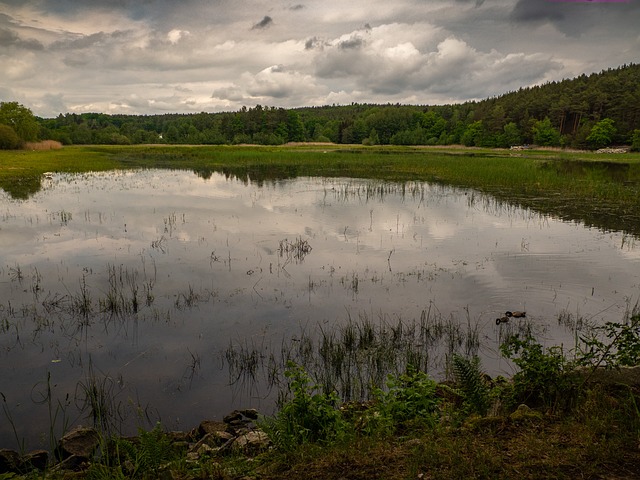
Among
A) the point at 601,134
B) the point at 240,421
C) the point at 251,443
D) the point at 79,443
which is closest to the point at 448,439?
the point at 251,443

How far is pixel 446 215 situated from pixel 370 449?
1860 centimetres

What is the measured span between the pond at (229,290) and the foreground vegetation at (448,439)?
1606mm

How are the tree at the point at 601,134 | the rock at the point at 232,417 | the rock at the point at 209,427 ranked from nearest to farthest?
1. the rock at the point at 209,427
2. the rock at the point at 232,417
3. the tree at the point at 601,134

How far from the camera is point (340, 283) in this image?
12.3 metres

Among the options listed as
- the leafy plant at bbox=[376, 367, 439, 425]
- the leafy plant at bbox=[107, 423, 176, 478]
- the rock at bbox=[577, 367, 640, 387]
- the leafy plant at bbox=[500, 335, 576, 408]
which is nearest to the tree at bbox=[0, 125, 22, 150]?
the leafy plant at bbox=[107, 423, 176, 478]

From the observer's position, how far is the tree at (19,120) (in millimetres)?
81812

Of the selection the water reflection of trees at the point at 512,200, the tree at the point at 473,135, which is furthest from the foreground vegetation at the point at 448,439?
the tree at the point at 473,135

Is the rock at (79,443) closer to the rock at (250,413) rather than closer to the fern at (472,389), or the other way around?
the rock at (250,413)

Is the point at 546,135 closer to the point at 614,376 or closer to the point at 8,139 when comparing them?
the point at 8,139

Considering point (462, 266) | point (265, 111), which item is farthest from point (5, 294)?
point (265, 111)

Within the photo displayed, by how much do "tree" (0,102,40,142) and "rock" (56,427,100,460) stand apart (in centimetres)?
9175

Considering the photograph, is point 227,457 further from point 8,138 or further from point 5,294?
point 8,138

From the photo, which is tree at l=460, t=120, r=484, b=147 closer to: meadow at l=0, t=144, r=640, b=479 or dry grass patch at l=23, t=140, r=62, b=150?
dry grass patch at l=23, t=140, r=62, b=150

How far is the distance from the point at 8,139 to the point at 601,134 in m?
104
